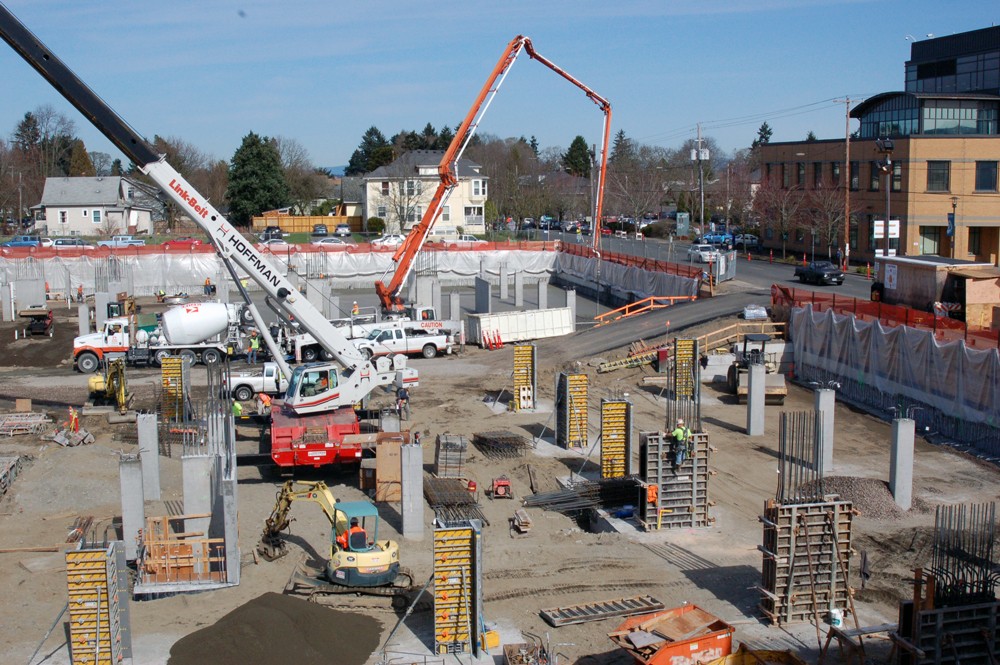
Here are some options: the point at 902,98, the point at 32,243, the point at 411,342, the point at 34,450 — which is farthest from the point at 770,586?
the point at 32,243

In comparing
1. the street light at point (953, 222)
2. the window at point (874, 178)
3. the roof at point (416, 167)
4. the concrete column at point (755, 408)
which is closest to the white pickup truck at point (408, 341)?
the concrete column at point (755, 408)

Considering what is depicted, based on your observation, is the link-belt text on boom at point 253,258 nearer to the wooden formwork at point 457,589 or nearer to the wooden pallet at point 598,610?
the wooden formwork at point 457,589

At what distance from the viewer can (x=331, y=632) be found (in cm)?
1303

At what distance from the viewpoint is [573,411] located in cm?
2356

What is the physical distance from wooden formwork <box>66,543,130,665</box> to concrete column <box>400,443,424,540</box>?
19.9 feet

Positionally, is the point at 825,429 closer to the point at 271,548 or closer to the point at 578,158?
the point at 271,548

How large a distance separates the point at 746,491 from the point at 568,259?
120 ft

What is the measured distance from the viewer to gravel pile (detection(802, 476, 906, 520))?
18.7 metres

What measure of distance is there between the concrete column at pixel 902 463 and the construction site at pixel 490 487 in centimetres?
5

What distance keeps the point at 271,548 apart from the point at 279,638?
4.55 m

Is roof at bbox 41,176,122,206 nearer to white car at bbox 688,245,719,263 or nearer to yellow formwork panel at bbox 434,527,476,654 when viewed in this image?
white car at bbox 688,245,719,263

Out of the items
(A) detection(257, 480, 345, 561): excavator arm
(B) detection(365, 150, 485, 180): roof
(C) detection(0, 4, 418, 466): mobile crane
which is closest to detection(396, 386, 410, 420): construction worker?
(C) detection(0, 4, 418, 466): mobile crane

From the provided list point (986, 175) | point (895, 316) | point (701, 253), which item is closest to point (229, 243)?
point (895, 316)

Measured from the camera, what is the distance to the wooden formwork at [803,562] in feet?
45.4
